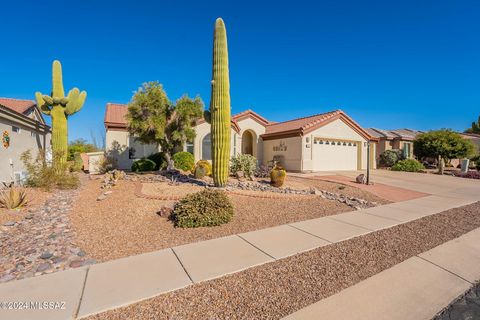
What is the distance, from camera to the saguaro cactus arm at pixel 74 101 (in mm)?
12836

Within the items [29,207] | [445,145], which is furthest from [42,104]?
[445,145]

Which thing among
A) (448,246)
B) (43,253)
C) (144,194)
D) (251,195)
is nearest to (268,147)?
(251,195)

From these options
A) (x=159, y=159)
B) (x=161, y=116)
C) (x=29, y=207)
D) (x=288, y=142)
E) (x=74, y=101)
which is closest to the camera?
(x=29, y=207)

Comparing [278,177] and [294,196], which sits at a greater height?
[278,177]

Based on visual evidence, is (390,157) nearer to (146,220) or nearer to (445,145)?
(445,145)

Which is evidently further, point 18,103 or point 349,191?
point 18,103

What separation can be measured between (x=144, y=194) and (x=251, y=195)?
3575 millimetres

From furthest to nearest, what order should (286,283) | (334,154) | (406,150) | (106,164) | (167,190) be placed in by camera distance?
(406,150)
(334,154)
(106,164)
(167,190)
(286,283)

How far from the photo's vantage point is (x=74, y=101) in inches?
513

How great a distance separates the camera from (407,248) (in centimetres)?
439

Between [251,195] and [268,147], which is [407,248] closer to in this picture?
[251,195]

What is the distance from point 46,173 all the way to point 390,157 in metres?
24.7

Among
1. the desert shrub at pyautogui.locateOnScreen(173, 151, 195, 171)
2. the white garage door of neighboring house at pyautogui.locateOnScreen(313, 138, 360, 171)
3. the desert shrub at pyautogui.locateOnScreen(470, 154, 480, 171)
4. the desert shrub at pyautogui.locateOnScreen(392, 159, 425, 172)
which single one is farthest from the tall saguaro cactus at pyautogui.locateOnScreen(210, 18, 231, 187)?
the desert shrub at pyautogui.locateOnScreen(470, 154, 480, 171)

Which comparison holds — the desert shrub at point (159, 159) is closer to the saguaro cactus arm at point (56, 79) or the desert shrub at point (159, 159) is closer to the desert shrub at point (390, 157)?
the saguaro cactus arm at point (56, 79)
